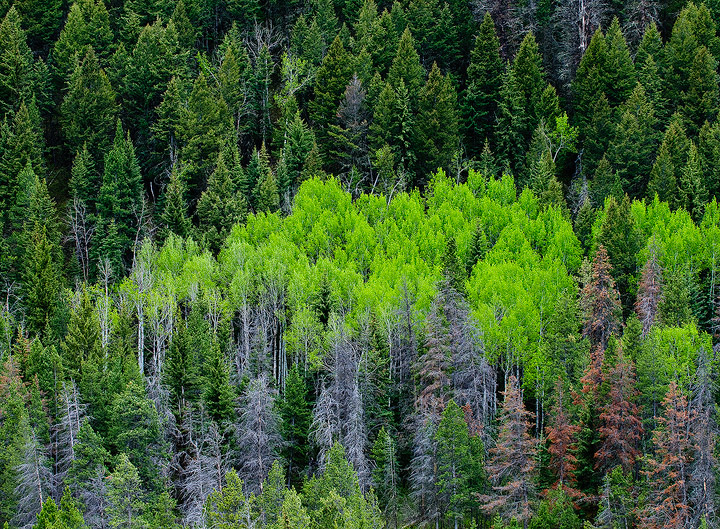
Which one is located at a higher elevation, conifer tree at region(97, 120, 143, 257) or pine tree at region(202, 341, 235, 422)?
conifer tree at region(97, 120, 143, 257)

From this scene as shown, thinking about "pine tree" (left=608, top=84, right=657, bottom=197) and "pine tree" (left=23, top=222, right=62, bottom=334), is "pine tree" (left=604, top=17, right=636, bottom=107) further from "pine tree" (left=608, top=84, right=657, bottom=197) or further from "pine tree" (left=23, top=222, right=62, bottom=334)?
"pine tree" (left=23, top=222, right=62, bottom=334)

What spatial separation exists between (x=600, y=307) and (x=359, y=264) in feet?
65.7

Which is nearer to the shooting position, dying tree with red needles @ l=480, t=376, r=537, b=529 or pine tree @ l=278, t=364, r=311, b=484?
dying tree with red needles @ l=480, t=376, r=537, b=529

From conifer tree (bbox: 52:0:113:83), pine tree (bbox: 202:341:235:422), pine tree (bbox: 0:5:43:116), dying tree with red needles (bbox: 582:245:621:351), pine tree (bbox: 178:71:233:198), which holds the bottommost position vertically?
pine tree (bbox: 202:341:235:422)

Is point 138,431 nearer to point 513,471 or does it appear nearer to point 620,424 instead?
point 513,471

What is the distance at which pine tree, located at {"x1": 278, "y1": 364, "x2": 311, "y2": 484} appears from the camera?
2530 inches

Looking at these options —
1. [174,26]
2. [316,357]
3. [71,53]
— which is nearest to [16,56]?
[71,53]

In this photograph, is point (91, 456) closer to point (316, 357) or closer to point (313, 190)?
point (316, 357)

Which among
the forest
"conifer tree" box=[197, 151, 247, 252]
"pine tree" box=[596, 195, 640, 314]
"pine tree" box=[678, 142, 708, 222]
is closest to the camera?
the forest

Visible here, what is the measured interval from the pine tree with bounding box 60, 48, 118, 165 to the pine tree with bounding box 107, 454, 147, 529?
41294 mm

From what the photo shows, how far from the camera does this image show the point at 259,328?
2707 inches

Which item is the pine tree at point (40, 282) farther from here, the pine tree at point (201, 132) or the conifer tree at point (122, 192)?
the pine tree at point (201, 132)

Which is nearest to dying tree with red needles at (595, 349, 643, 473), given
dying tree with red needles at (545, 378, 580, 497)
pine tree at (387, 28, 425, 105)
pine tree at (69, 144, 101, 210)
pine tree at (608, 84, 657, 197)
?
dying tree with red needles at (545, 378, 580, 497)

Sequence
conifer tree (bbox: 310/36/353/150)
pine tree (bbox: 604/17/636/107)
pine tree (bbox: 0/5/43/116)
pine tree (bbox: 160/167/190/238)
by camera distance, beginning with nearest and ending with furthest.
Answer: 1. pine tree (bbox: 160/167/190/238)
2. pine tree (bbox: 604/17/636/107)
3. conifer tree (bbox: 310/36/353/150)
4. pine tree (bbox: 0/5/43/116)
